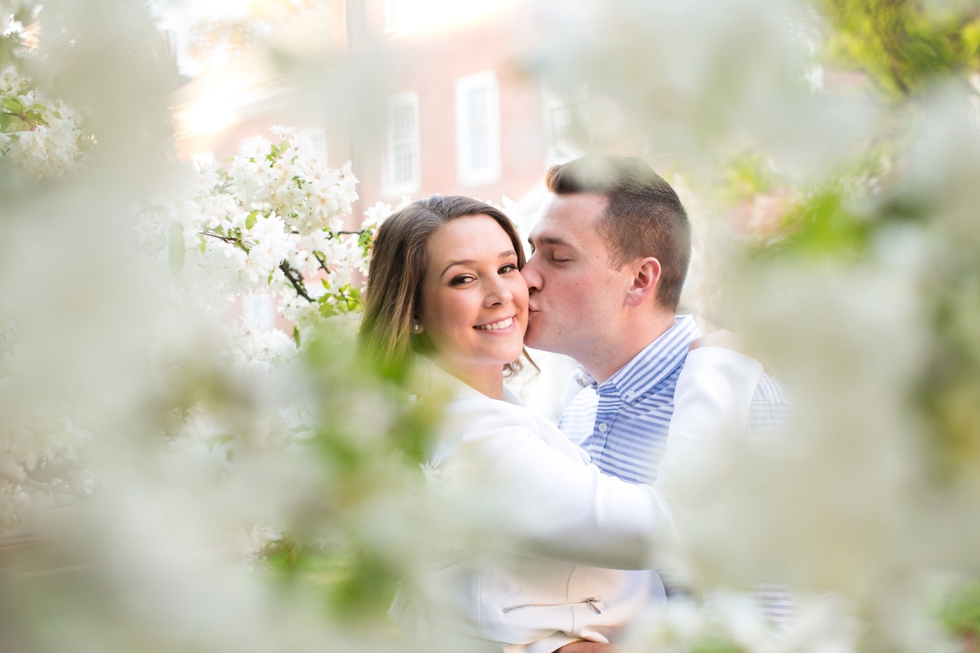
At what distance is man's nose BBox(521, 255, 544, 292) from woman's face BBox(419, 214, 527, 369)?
7.8 inches

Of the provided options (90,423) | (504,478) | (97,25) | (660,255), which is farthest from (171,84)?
(660,255)

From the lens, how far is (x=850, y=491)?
0.29 metres

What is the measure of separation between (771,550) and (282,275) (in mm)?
1674

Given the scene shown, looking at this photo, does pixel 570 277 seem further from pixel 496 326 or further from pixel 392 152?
pixel 392 152

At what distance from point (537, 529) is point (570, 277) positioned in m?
1.29

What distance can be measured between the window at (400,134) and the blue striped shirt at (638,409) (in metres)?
1.47

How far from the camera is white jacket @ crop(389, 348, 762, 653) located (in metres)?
0.41

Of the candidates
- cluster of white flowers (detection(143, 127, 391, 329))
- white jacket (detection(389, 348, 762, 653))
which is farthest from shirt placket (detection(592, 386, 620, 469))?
cluster of white flowers (detection(143, 127, 391, 329))

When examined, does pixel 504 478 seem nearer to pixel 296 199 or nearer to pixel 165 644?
pixel 165 644

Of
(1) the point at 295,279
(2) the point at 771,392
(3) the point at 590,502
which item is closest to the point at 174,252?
(2) the point at 771,392

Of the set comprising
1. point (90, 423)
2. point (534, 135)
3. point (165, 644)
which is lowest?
point (165, 644)

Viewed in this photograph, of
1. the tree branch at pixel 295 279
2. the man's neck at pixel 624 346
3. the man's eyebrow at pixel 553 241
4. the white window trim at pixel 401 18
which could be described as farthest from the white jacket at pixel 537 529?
the tree branch at pixel 295 279

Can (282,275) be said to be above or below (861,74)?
below

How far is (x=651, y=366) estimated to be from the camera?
201 cm
